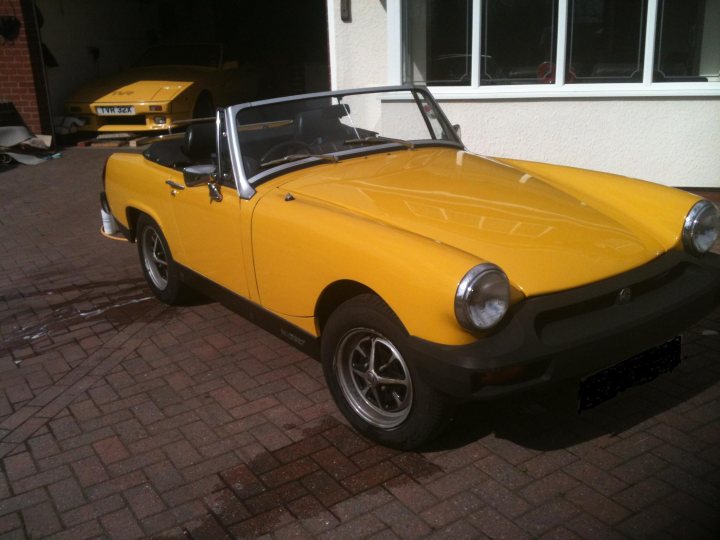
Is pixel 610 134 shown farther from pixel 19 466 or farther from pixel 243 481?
pixel 19 466

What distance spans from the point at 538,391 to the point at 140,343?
2829 millimetres

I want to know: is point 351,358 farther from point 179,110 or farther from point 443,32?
point 179,110

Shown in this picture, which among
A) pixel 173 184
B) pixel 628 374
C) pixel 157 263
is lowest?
pixel 157 263

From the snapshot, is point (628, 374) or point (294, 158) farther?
point (294, 158)

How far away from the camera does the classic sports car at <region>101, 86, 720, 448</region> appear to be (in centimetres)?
296

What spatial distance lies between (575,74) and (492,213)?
507cm

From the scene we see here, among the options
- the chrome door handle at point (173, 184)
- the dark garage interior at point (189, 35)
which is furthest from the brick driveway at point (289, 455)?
the dark garage interior at point (189, 35)

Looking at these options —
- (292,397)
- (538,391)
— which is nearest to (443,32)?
(292,397)

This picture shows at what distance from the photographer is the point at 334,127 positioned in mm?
4570

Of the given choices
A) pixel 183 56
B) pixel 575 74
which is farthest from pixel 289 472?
pixel 183 56

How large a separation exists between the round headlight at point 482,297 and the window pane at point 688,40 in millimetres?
5776

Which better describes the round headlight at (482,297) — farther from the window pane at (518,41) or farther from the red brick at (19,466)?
the window pane at (518,41)

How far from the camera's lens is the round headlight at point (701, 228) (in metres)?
3.66

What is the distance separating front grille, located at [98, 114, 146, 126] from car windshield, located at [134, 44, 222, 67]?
1652 millimetres
